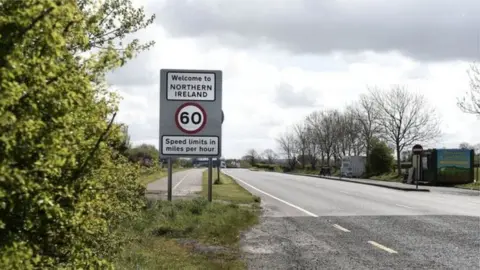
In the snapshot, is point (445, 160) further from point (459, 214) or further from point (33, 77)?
point (33, 77)

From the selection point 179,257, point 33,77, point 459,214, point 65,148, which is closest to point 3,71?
point 33,77

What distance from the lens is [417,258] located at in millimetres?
9828

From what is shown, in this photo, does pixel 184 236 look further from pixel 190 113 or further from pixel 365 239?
pixel 190 113

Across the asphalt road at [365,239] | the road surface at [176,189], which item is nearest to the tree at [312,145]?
the road surface at [176,189]

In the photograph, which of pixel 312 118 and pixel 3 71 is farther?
pixel 312 118

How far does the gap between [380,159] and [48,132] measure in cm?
6807

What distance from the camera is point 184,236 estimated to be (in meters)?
11.7

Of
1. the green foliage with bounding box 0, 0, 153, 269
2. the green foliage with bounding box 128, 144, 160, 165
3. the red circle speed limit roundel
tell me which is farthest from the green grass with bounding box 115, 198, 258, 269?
the green foliage with bounding box 0, 0, 153, 269

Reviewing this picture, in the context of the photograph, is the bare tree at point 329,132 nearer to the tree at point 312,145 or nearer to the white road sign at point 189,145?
the tree at point 312,145

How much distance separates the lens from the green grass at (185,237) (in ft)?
27.9

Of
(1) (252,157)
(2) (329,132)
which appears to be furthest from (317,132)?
(1) (252,157)

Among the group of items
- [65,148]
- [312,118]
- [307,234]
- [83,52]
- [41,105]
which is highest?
[312,118]

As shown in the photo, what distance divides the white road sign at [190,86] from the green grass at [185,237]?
9.60ft

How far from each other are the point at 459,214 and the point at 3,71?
17.3m
